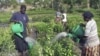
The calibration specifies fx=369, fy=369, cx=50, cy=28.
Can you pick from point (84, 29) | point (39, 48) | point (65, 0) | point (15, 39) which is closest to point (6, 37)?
point (15, 39)

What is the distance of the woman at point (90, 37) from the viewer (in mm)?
7883

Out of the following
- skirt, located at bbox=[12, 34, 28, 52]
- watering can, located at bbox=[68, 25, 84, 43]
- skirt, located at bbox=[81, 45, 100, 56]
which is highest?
watering can, located at bbox=[68, 25, 84, 43]

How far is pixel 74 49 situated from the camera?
8.39 metres

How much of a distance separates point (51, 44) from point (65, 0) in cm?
5929

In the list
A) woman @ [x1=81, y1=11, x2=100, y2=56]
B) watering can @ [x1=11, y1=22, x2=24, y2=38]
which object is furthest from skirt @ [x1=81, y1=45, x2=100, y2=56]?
watering can @ [x1=11, y1=22, x2=24, y2=38]

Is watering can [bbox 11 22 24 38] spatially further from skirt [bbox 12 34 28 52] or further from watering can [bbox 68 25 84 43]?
watering can [bbox 68 25 84 43]

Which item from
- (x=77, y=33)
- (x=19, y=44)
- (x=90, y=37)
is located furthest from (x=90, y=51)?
(x=19, y=44)

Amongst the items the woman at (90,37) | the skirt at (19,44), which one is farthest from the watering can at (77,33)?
the skirt at (19,44)

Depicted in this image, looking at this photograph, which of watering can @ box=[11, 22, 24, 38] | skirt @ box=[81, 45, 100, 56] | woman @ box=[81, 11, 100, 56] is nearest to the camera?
woman @ box=[81, 11, 100, 56]

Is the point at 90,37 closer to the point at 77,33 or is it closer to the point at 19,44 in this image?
the point at 77,33

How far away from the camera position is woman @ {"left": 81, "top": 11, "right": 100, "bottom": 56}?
7883mm

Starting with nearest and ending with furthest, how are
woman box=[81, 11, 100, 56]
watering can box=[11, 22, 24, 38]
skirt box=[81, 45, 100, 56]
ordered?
woman box=[81, 11, 100, 56]
skirt box=[81, 45, 100, 56]
watering can box=[11, 22, 24, 38]

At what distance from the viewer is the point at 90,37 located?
7.98 metres

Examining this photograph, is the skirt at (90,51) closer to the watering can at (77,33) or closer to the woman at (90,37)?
the woman at (90,37)
